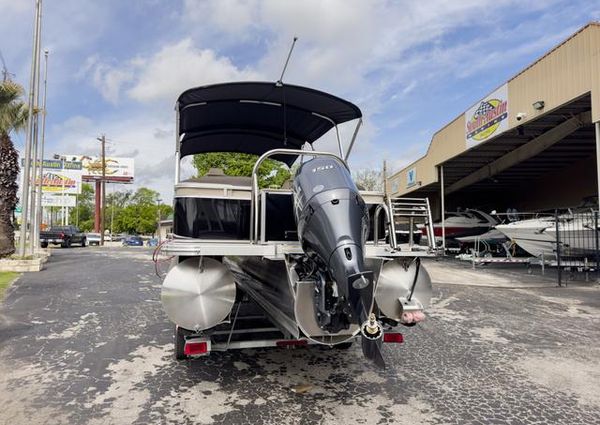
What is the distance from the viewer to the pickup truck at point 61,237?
27141mm

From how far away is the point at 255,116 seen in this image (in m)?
5.99

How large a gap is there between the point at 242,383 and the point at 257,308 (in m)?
1.22

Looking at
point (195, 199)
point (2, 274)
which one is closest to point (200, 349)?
point (195, 199)

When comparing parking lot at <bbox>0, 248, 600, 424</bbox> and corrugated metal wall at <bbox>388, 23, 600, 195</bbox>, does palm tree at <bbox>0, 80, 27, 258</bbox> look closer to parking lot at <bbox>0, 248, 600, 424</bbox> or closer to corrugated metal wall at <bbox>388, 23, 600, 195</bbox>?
parking lot at <bbox>0, 248, 600, 424</bbox>

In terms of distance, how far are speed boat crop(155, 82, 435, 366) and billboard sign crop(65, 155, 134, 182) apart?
68421 millimetres

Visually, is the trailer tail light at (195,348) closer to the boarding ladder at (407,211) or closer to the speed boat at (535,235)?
the boarding ladder at (407,211)

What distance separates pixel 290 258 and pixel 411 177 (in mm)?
20482

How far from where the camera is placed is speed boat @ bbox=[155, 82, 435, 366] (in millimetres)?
3119

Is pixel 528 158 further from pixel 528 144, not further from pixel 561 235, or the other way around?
pixel 561 235

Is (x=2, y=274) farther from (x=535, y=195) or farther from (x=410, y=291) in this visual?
(x=535, y=195)

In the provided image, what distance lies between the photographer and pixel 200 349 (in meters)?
3.59

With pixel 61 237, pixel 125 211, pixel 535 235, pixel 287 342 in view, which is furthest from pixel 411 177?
pixel 125 211

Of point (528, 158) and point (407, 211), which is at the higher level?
point (528, 158)

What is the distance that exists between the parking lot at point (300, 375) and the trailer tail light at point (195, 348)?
1.38 feet
